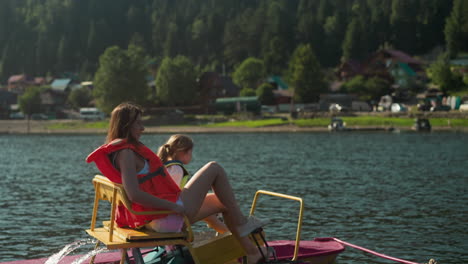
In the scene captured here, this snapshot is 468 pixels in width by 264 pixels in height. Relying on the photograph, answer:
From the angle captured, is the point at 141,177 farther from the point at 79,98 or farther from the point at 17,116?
the point at 79,98

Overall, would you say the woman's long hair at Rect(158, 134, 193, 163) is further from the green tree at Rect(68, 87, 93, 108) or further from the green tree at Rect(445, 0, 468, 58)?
the green tree at Rect(445, 0, 468, 58)

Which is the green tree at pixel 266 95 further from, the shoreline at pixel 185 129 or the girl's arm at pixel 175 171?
the girl's arm at pixel 175 171

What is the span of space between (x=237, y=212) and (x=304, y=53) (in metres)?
123

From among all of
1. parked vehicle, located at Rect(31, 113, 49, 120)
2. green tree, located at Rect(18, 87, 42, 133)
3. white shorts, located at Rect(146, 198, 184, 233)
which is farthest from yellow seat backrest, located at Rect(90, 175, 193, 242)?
green tree, located at Rect(18, 87, 42, 133)

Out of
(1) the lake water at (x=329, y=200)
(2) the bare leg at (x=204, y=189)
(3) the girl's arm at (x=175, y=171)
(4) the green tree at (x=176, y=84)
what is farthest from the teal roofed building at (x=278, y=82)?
(2) the bare leg at (x=204, y=189)

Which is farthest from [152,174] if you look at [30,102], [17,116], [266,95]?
[17,116]

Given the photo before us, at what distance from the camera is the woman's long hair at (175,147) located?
903 centimetres

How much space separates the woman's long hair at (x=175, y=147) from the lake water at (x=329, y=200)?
22.0 feet

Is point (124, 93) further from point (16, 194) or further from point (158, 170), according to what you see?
point (158, 170)

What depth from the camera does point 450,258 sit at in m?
14.9

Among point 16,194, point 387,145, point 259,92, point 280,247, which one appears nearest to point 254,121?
point 259,92

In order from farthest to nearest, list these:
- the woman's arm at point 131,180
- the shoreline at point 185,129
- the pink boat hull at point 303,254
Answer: the shoreline at point 185,129 → the pink boat hull at point 303,254 → the woman's arm at point 131,180

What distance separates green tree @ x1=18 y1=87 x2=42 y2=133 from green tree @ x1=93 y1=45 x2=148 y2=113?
20.3 meters

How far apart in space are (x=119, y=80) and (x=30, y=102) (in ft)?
85.6
